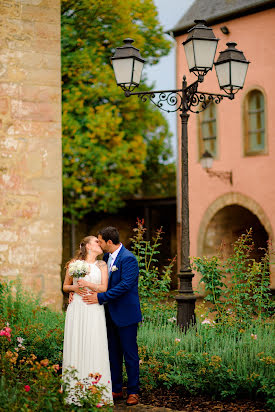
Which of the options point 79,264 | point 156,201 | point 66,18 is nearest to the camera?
point 79,264

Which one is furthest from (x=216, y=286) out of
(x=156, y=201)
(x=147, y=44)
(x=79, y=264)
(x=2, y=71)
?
(x=147, y=44)

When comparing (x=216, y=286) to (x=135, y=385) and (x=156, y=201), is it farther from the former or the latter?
(x=156, y=201)

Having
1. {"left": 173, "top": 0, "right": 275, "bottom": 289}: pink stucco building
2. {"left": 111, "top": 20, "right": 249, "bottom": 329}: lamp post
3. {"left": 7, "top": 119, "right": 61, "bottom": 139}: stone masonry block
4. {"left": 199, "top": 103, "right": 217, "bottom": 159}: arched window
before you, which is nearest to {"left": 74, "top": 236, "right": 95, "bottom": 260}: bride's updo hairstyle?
{"left": 111, "top": 20, "right": 249, "bottom": 329}: lamp post

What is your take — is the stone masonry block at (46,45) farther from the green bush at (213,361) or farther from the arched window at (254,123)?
the arched window at (254,123)

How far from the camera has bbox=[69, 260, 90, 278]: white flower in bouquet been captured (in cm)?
548

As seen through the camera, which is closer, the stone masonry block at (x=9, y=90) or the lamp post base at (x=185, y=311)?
the lamp post base at (x=185, y=311)

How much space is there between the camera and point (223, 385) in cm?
570

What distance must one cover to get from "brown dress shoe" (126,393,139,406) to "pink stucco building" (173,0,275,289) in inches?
453

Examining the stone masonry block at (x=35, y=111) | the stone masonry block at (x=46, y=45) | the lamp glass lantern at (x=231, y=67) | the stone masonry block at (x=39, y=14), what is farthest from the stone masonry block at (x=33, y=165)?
the lamp glass lantern at (x=231, y=67)

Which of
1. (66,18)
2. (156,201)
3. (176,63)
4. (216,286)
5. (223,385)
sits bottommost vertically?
(223,385)

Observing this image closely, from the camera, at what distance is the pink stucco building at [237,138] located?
56.6 ft

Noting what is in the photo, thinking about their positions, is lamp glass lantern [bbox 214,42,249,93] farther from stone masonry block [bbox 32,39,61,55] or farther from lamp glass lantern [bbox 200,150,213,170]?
lamp glass lantern [bbox 200,150,213,170]

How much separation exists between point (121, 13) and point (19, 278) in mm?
13029

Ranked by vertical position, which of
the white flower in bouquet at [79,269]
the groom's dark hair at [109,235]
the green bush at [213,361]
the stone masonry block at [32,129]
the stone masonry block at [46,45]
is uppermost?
the stone masonry block at [46,45]
